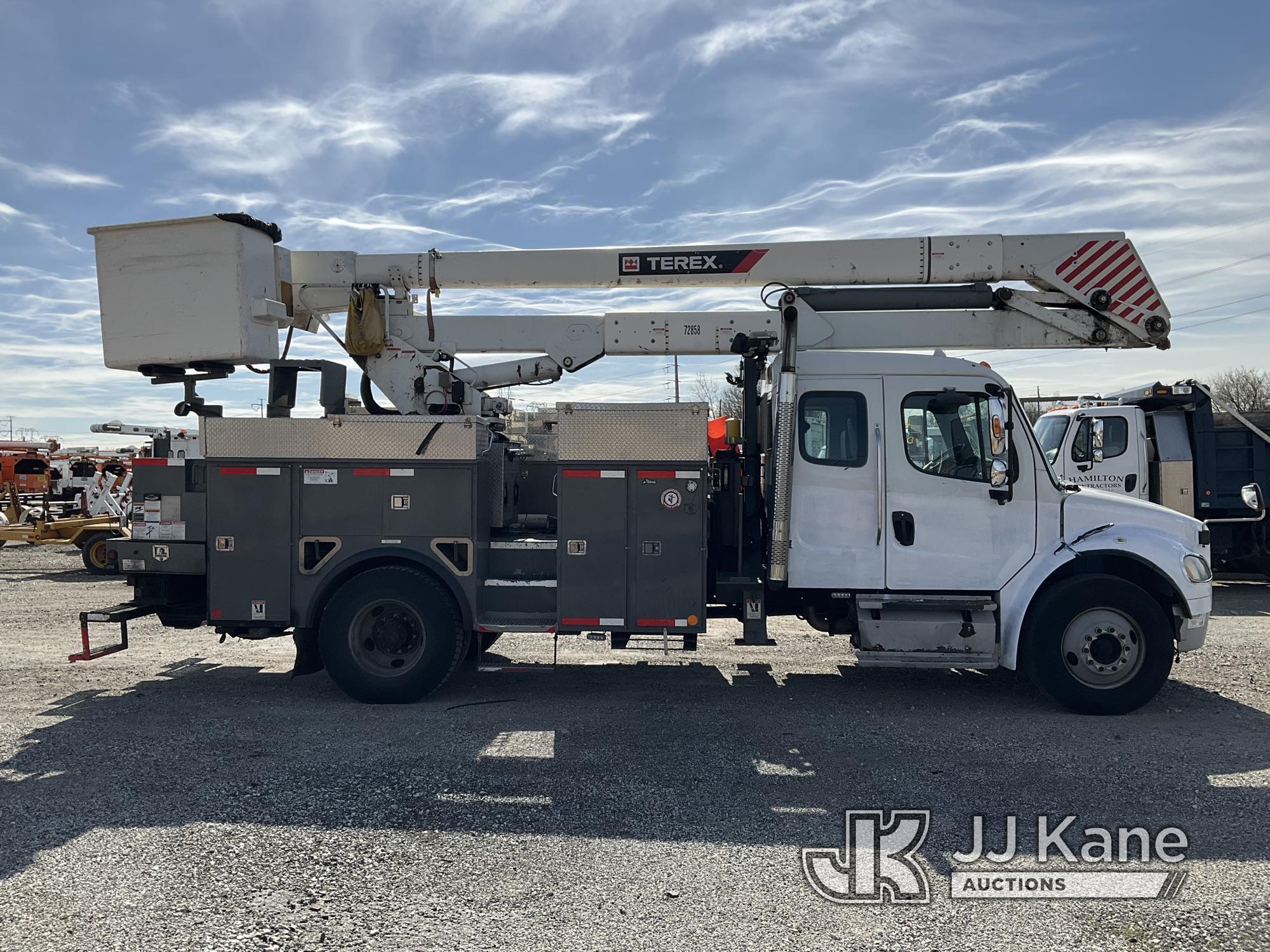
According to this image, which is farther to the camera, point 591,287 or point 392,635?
point 591,287

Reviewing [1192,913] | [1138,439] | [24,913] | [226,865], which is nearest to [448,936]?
[226,865]

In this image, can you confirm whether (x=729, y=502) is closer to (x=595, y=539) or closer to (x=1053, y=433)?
(x=595, y=539)

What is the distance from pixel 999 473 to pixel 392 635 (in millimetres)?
4749

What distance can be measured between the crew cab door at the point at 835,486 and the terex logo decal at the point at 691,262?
4.31 ft

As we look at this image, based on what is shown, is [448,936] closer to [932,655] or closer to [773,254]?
[932,655]

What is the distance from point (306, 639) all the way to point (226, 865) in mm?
3289

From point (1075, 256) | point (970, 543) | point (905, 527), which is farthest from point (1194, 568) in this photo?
point (1075, 256)

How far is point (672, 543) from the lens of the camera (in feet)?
22.7

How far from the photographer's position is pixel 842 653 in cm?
910

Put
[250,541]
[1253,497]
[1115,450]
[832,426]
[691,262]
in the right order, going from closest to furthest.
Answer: [832,426]
[250,541]
[691,262]
[1253,497]
[1115,450]

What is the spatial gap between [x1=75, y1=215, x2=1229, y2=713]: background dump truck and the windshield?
580cm

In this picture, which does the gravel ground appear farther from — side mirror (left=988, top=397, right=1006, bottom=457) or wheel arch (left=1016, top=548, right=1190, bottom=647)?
side mirror (left=988, top=397, right=1006, bottom=457)

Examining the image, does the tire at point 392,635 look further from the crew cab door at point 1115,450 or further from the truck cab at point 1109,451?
the crew cab door at point 1115,450

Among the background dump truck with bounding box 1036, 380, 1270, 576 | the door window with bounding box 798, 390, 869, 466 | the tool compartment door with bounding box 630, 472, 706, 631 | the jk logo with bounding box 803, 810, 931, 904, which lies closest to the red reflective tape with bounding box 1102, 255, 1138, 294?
the door window with bounding box 798, 390, 869, 466
